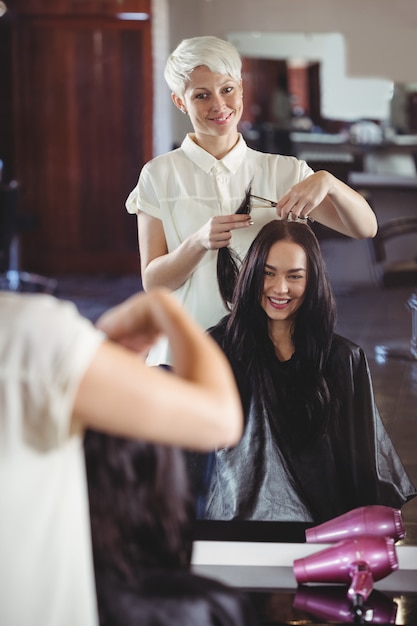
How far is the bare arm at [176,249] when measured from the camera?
96.4 inches

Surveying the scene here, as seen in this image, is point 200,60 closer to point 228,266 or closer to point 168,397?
point 228,266

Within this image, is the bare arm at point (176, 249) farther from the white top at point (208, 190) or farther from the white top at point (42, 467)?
the white top at point (42, 467)

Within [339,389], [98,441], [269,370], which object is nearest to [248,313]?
[269,370]

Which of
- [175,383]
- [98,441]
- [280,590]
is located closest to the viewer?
[175,383]

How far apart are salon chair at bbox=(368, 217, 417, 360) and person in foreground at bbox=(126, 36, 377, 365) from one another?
0.25ft

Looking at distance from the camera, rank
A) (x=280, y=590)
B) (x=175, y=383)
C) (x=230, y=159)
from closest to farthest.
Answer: (x=175, y=383) < (x=230, y=159) < (x=280, y=590)

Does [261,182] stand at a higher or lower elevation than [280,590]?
higher

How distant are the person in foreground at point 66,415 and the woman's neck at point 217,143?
121 centimetres

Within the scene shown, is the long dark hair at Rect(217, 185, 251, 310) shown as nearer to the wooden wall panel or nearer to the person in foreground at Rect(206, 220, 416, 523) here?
the person in foreground at Rect(206, 220, 416, 523)

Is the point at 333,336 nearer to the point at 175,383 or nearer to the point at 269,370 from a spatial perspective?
the point at 269,370

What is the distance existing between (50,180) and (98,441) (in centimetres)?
565

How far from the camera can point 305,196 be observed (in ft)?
7.88

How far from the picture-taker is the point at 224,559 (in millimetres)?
2793

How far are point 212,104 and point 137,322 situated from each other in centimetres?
119
